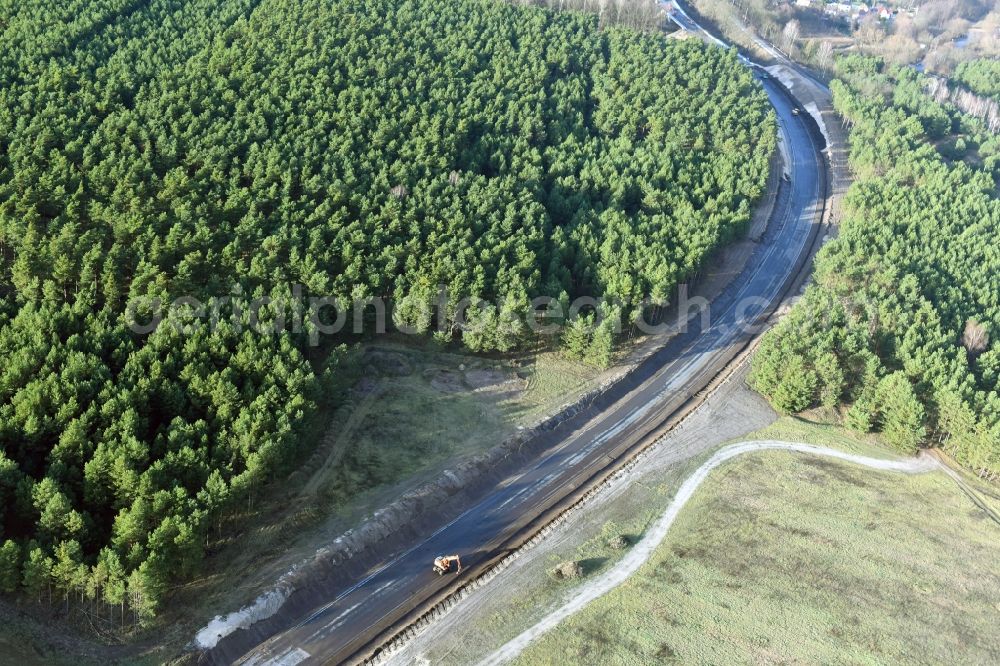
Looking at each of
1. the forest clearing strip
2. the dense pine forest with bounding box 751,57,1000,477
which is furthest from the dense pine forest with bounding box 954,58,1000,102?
the forest clearing strip

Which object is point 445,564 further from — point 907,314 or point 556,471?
point 907,314

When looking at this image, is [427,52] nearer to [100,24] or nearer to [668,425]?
[100,24]

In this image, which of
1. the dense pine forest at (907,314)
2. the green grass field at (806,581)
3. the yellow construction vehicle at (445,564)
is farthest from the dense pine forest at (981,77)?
the yellow construction vehicle at (445,564)

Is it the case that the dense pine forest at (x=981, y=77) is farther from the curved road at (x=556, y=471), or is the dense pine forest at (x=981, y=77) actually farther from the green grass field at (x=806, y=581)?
the green grass field at (x=806, y=581)

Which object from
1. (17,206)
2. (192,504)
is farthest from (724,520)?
(17,206)

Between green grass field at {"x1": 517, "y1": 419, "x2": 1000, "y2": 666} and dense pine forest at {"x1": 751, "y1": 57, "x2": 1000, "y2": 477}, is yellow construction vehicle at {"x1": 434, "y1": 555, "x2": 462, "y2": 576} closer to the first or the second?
green grass field at {"x1": 517, "y1": 419, "x2": 1000, "y2": 666}

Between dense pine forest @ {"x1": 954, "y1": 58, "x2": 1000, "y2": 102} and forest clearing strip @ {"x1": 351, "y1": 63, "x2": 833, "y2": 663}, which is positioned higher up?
dense pine forest @ {"x1": 954, "y1": 58, "x2": 1000, "y2": 102}

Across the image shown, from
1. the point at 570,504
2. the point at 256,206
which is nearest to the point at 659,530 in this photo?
the point at 570,504
